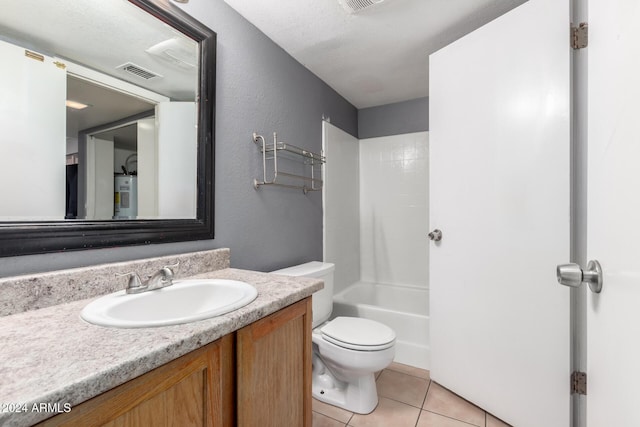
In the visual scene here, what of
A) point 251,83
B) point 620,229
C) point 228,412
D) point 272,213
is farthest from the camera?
point 272,213

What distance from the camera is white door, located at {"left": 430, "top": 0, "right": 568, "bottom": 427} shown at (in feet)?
4.09

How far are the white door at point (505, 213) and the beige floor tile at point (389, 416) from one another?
0.32 meters

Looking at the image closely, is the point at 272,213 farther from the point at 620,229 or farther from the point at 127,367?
the point at 620,229

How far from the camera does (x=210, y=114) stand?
1.35m

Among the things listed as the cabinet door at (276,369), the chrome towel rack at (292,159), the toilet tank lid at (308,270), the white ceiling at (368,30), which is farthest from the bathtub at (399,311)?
the white ceiling at (368,30)

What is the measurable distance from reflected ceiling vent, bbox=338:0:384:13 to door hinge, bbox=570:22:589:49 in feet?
2.73

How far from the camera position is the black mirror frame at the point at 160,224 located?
0.84 meters

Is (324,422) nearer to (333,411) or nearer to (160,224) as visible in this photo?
(333,411)

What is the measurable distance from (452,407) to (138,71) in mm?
2238

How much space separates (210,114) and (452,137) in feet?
4.32

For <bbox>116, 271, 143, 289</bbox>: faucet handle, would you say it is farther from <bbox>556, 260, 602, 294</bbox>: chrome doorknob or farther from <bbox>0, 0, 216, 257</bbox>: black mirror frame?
<bbox>556, 260, 602, 294</bbox>: chrome doorknob

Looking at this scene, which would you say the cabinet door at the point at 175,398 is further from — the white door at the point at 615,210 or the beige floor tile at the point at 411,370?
the beige floor tile at the point at 411,370

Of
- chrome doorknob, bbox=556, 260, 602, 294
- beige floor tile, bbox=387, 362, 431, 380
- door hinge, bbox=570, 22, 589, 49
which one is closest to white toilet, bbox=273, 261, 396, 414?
beige floor tile, bbox=387, 362, 431, 380

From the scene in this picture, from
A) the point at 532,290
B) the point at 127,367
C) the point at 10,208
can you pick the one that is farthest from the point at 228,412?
the point at 532,290
